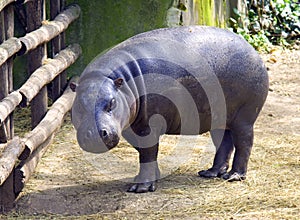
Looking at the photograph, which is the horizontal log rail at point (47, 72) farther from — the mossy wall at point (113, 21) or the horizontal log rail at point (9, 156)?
the horizontal log rail at point (9, 156)

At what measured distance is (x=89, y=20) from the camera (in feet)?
22.4

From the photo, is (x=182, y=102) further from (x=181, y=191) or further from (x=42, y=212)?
(x=42, y=212)

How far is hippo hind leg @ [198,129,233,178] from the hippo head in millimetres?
986

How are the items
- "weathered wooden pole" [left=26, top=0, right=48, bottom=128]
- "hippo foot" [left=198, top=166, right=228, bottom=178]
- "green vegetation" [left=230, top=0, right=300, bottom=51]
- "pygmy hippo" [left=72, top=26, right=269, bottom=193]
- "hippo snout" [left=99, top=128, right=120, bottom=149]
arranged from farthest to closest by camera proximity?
"green vegetation" [left=230, top=0, right=300, bottom=51] < "weathered wooden pole" [left=26, top=0, right=48, bottom=128] < "hippo foot" [left=198, top=166, right=228, bottom=178] < "pygmy hippo" [left=72, top=26, right=269, bottom=193] < "hippo snout" [left=99, top=128, right=120, bottom=149]

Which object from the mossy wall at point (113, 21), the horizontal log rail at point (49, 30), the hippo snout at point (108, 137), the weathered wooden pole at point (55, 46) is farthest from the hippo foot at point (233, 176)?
the mossy wall at point (113, 21)

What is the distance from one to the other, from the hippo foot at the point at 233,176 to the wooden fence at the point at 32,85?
4.11 feet

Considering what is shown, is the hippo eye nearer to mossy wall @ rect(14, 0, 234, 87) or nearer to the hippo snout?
the hippo snout

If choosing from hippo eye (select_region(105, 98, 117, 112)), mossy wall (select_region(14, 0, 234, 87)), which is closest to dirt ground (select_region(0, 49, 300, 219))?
hippo eye (select_region(105, 98, 117, 112))

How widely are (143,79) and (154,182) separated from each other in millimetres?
723

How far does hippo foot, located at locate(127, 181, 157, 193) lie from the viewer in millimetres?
4535

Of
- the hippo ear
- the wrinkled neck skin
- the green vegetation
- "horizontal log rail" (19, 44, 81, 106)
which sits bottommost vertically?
the green vegetation

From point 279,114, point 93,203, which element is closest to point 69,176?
point 93,203

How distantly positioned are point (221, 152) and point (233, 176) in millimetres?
207

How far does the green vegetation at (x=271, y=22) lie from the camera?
404 inches
